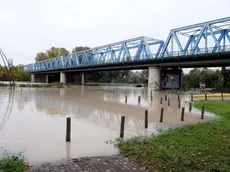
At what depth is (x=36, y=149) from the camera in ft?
29.3

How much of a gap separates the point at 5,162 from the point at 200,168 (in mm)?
5340

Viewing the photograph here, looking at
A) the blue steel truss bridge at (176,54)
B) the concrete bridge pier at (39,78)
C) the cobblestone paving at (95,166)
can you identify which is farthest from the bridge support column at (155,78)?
the concrete bridge pier at (39,78)

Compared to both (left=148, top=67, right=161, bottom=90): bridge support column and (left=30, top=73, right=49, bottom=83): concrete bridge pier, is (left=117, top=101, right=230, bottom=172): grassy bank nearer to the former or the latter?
(left=148, top=67, right=161, bottom=90): bridge support column

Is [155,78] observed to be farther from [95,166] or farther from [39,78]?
[39,78]

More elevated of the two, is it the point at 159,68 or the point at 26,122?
the point at 159,68

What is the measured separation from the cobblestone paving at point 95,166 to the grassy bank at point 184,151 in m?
0.39

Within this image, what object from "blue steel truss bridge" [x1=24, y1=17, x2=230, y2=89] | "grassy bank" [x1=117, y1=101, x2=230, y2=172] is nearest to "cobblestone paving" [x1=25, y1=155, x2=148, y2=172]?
"grassy bank" [x1=117, y1=101, x2=230, y2=172]

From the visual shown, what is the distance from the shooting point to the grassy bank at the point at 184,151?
20.6 ft

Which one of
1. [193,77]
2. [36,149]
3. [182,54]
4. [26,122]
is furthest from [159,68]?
[36,149]

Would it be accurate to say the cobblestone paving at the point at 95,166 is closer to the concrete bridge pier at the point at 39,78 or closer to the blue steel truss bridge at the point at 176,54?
the blue steel truss bridge at the point at 176,54

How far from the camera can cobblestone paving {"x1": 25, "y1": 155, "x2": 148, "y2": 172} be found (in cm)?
620

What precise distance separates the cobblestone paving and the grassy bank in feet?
1.27

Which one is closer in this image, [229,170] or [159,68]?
[229,170]

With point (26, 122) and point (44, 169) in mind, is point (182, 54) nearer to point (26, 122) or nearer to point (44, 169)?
point (26, 122)
